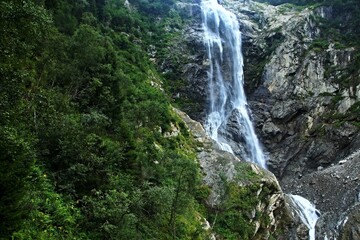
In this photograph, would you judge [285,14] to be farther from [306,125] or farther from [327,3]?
[306,125]

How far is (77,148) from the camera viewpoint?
50.2ft

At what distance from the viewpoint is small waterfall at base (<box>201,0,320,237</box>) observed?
42219 mm

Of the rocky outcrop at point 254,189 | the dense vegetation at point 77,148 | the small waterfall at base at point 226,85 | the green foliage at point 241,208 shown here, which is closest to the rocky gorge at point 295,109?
the rocky outcrop at point 254,189

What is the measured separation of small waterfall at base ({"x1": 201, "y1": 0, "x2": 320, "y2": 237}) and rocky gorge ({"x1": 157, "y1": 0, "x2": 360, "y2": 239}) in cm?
96

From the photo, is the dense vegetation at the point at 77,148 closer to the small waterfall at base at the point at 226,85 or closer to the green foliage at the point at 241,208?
the green foliage at the point at 241,208

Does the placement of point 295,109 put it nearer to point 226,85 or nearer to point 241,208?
point 226,85

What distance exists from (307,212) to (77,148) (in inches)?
884

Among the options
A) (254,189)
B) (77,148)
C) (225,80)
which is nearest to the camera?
(77,148)

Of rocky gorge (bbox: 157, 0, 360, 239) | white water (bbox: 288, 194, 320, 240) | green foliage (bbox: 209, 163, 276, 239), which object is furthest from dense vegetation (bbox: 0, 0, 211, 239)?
white water (bbox: 288, 194, 320, 240)

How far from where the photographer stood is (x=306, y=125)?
42844 mm

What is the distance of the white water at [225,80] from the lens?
4291 cm

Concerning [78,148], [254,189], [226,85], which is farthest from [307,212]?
[226,85]

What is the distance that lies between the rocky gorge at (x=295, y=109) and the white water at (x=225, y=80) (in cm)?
100

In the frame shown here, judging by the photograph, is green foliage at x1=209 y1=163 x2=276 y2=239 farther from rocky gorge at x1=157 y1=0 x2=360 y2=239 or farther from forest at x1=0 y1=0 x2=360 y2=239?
forest at x1=0 y1=0 x2=360 y2=239
